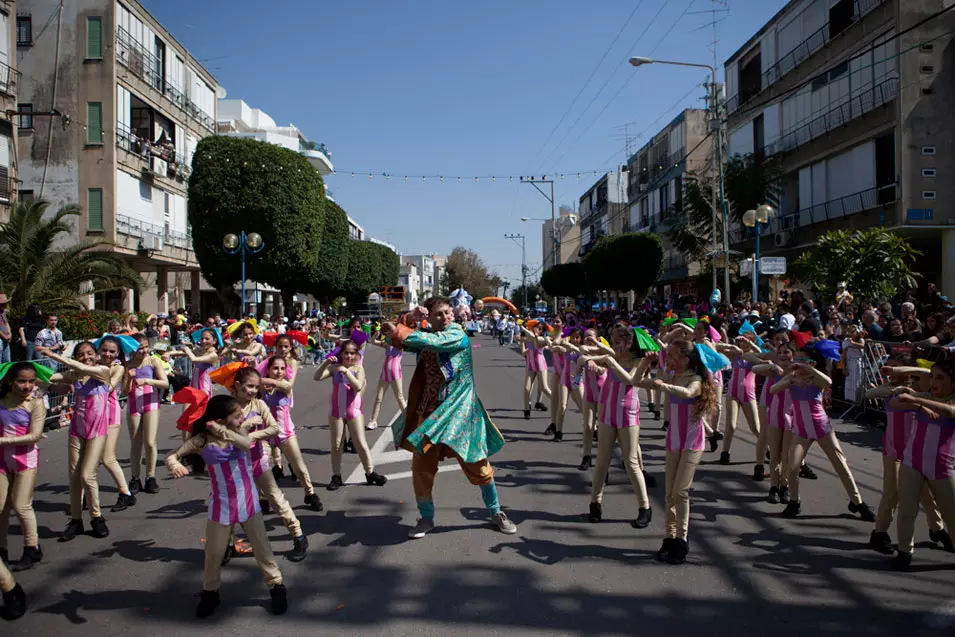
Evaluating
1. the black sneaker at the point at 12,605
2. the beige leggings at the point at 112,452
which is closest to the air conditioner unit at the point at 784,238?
the beige leggings at the point at 112,452

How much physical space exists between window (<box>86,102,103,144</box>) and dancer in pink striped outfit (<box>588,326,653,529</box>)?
26230 mm

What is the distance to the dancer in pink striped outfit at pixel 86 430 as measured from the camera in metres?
5.87

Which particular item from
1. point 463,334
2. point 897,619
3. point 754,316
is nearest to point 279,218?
point 754,316

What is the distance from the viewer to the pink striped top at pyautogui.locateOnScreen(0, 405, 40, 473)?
5031 mm

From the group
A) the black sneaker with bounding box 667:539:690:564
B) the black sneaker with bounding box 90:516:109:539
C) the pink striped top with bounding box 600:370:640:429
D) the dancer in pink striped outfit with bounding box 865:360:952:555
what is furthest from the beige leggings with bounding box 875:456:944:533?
the black sneaker with bounding box 90:516:109:539

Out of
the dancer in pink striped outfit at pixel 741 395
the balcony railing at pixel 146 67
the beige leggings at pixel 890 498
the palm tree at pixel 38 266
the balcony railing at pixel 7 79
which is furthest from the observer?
the balcony railing at pixel 146 67

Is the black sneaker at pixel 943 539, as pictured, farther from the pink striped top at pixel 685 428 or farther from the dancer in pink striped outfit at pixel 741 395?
the dancer in pink striped outfit at pixel 741 395

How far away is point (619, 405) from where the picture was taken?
241 inches

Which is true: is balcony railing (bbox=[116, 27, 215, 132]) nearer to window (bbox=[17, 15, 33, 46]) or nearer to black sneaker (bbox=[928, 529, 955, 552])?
window (bbox=[17, 15, 33, 46])

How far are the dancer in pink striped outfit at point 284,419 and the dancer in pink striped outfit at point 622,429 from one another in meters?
2.62

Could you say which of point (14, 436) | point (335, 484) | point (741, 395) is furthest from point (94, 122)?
point (741, 395)

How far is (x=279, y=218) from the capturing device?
28.8 m

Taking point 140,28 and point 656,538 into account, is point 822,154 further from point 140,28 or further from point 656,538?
point 140,28

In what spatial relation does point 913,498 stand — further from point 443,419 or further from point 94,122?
point 94,122
